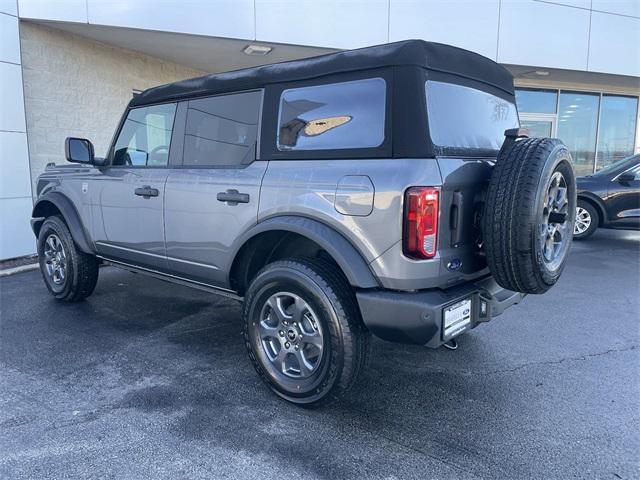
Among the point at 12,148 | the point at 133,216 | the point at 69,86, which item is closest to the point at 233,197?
the point at 133,216

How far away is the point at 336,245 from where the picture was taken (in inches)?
105

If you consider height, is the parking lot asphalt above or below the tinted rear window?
below

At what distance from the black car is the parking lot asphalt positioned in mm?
4113

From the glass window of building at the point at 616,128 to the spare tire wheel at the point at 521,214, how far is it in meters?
12.6

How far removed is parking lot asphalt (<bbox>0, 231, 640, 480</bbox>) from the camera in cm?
241

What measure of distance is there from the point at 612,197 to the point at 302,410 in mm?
7538

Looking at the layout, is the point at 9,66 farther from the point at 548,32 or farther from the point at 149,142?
the point at 548,32

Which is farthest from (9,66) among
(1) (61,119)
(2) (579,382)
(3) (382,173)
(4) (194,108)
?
(2) (579,382)

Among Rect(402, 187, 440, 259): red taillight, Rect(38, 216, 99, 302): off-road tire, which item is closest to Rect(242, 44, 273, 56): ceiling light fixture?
Rect(38, 216, 99, 302): off-road tire

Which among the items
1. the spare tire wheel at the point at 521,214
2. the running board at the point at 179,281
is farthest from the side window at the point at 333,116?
the running board at the point at 179,281

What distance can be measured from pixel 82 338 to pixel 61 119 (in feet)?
15.8

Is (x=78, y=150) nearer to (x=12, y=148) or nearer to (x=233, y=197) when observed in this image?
(x=233, y=197)

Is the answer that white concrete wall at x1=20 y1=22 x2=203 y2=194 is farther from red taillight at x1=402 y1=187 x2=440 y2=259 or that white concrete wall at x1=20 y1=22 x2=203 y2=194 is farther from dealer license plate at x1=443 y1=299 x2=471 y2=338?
dealer license plate at x1=443 y1=299 x2=471 y2=338

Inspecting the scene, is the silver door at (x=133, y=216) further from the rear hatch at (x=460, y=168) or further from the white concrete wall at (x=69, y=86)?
the white concrete wall at (x=69, y=86)
